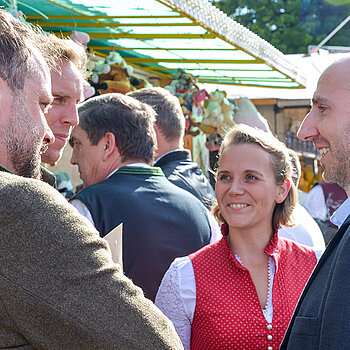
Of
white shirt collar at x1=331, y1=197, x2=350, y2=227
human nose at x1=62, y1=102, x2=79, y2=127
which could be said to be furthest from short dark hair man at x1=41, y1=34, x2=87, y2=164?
white shirt collar at x1=331, y1=197, x2=350, y2=227

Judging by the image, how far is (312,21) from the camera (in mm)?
Answer: 20234

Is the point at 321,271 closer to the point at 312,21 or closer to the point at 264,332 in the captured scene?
the point at 264,332

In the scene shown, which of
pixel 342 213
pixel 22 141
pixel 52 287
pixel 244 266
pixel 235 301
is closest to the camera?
pixel 52 287

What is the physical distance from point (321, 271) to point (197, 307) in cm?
66

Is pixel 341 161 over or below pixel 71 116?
below

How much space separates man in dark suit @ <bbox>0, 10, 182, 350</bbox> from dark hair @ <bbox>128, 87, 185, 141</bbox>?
1.95m

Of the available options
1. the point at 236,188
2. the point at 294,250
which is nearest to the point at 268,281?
the point at 294,250

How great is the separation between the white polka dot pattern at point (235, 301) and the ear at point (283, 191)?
24 centimetres

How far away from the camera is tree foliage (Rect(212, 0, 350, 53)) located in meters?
19.3

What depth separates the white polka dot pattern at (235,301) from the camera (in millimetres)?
1810

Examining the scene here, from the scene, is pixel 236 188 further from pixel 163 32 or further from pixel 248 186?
pixel 163 32

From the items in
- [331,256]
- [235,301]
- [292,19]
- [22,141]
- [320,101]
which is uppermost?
[292,19]

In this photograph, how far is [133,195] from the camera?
210 centimetres

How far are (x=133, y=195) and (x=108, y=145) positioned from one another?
30cm
